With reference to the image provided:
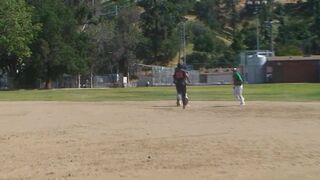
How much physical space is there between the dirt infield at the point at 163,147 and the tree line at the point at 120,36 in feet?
184

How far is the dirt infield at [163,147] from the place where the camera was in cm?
1166

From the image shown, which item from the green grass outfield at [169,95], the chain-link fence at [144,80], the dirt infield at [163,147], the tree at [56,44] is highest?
the tree at [56,44]

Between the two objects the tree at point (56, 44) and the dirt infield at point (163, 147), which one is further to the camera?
the tree at point (56, 44)

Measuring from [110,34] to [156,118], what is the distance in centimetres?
8542

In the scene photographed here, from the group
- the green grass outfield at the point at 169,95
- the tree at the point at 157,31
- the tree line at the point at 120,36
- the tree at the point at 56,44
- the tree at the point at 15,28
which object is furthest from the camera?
the tree at the point at 157,31

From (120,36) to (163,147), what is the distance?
3838 inches

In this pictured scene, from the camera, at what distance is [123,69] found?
114 m

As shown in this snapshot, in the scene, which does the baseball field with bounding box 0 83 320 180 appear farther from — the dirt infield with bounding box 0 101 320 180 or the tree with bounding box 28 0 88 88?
→ the tree with bounding box 28 0 88 88

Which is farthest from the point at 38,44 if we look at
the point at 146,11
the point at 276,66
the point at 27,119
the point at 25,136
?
the point at 25,136

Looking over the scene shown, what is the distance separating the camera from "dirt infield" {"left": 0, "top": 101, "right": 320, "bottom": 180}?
1166cm

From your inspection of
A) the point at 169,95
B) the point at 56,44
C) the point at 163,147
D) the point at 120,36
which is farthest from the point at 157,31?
the point at 163,147

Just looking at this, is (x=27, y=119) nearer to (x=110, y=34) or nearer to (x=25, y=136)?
(x=25, y=136)

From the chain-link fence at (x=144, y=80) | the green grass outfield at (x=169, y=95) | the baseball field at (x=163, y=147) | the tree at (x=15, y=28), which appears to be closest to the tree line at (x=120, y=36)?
the tree at (x=15, y=28)

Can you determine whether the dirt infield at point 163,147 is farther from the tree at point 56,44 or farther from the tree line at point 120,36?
the tree at point 56,44
